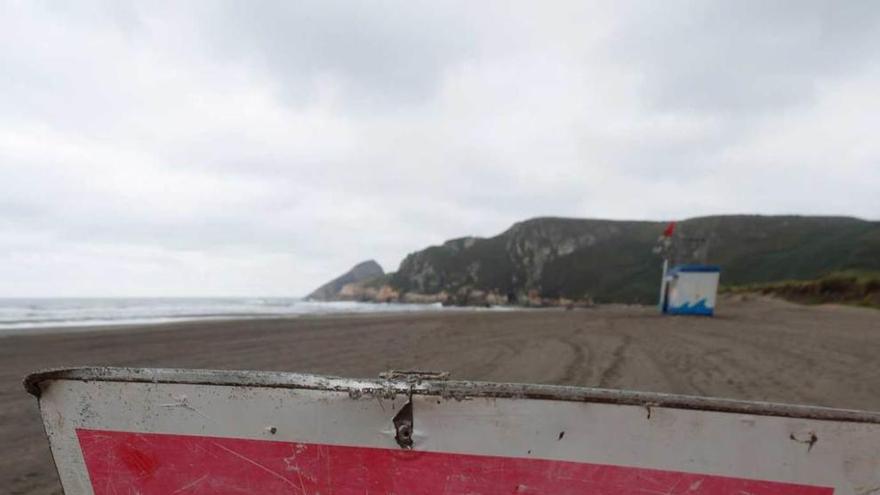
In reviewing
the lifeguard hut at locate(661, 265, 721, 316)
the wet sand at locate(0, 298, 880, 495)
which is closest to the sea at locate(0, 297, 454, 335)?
the wet sand at locate(0, 298, 880, 495)

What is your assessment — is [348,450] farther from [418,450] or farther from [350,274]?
[350,274]

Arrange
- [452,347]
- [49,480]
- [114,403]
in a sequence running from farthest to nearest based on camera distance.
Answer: [452,347]
[49,480]
[114,403]

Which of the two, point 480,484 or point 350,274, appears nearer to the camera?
point 480,484

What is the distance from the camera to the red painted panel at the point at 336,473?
→ 1.29m

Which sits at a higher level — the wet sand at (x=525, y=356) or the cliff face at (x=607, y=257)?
the cliff face at (x=607, y=257)

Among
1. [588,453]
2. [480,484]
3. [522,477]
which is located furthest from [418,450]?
[588,453]

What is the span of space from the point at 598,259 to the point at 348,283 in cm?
8844

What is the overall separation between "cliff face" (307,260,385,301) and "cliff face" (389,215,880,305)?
20191 mm

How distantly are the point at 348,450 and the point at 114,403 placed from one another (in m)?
0.78

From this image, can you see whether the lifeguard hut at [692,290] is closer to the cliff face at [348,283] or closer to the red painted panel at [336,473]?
the red painted panel at [336,473]

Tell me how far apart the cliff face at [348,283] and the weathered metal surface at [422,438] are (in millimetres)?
115990

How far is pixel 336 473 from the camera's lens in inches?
54.4

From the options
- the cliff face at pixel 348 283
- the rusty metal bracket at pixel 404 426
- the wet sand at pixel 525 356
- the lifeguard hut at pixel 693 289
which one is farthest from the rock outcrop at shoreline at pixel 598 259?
the rusty metal bracket at pixel 404 426

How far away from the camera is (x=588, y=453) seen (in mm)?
1279
